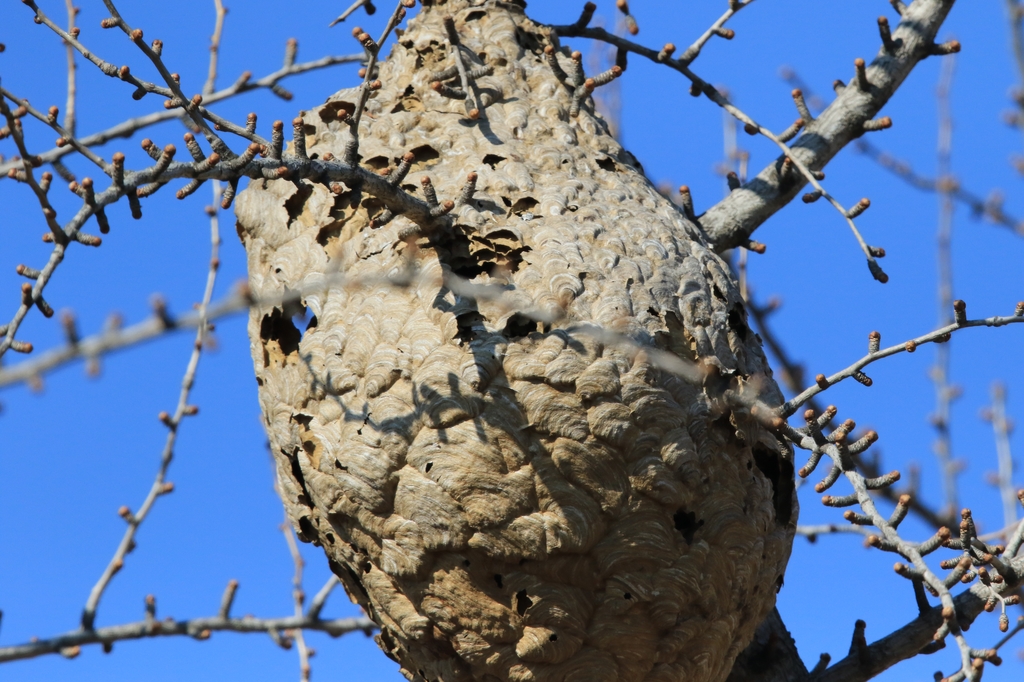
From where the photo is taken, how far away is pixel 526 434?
8.84ft

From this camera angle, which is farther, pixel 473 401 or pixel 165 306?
pixel 473 401

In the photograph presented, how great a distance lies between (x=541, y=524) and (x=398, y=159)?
1.22 metres

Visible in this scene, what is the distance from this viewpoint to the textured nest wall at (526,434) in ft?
8.79

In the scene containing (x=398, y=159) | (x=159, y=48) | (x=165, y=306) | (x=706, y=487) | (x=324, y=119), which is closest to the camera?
(x=165, y=306)

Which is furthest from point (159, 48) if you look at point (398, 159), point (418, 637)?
point (418, 637)

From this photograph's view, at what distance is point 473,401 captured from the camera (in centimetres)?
268

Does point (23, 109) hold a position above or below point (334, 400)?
above

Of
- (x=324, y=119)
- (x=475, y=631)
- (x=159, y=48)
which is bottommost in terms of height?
(x=475, y=631)

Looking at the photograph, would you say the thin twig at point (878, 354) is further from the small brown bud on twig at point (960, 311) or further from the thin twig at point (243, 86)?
the thin twig at point (243, 86)

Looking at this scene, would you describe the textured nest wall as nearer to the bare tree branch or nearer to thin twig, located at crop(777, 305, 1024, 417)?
thin twig, located at crop(777, 305, 1024, 417)

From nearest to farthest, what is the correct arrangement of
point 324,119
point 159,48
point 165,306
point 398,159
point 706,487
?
point 165,306 → point 159,48 → point 706,487 → point 398,159 → point 324,119

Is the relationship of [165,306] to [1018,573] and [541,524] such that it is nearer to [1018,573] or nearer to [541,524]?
[541,524]

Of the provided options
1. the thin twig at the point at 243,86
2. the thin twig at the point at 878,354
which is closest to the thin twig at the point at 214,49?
the thin twig at the point at 243,86

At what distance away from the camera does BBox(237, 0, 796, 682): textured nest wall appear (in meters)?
2.68
